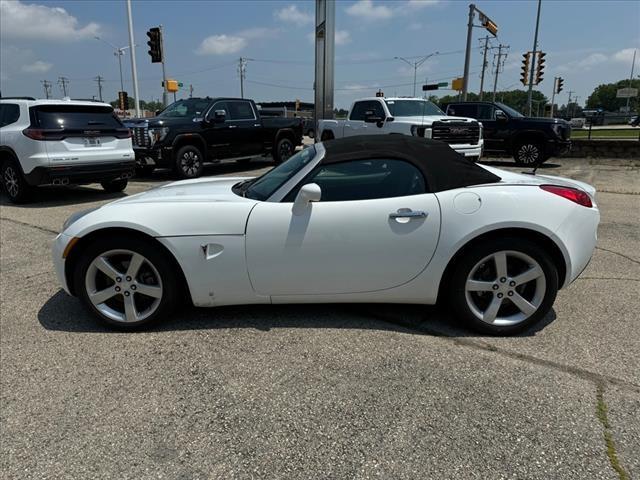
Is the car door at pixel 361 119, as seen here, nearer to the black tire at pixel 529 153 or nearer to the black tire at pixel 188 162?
the black tire at pixel 188 162

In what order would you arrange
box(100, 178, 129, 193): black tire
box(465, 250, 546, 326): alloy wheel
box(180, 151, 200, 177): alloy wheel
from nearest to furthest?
box(465, 250, 546, 326): alloy wheel
box(100, 178, 129, 193): black tire
box(180, 151, 200, 177): alloy wheel

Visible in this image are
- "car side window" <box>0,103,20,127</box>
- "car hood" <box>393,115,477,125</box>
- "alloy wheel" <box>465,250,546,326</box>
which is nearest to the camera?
"alloy wheel" <box>465,250,546,326</box>

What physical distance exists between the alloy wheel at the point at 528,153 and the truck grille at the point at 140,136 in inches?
420

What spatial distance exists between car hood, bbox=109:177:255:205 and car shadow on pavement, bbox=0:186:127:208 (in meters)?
5.31

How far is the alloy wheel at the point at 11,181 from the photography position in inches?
317

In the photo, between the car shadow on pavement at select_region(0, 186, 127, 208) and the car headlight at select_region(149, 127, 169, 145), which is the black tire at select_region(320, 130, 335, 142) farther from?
the car shadow on pavement at select_region(0, 186, 127, 208)

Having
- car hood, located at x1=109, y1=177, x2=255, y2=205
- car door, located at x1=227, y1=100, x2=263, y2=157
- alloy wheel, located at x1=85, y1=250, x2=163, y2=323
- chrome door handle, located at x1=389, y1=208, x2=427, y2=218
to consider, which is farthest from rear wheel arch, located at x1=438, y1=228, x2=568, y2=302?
car door, located at x1=227, y1=100, x2=263, y2=157

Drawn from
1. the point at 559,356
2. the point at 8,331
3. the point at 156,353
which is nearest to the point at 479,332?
the point at 559,356

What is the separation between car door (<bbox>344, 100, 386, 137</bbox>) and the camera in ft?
41.3

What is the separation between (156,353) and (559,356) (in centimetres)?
255

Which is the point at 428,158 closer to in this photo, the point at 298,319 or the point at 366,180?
the point at 366,180

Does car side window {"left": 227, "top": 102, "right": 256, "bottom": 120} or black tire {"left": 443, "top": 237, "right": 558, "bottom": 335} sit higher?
car side window {"left": 227, "top": 102, "right": 256, "bottom": 120}

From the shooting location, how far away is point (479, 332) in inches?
125

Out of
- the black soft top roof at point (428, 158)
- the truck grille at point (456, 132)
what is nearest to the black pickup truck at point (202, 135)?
the truck grille at point (456, 132)
